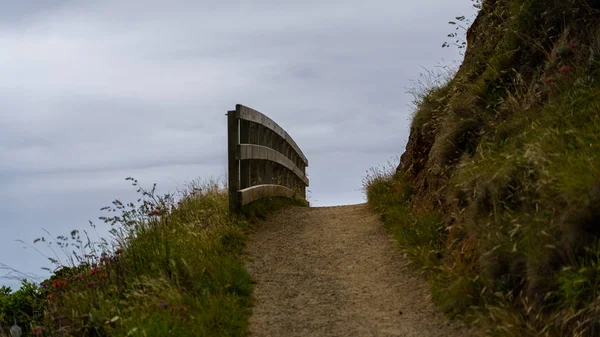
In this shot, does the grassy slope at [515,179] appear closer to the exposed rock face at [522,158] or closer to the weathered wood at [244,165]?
the exposed rock face at [522,158]

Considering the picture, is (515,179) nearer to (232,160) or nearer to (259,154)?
(232,160)

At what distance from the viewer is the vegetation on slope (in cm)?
648

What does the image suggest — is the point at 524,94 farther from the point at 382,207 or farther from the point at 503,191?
the point at 382,207

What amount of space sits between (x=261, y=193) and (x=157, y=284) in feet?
18.2

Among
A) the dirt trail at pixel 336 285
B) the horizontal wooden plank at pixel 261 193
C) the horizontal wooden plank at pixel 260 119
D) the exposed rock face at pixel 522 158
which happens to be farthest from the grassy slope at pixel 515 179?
the horizontal wooden plank at pixel 260 119

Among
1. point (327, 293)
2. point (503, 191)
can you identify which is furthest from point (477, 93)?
point (327, 293)

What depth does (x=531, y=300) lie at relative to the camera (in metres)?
5.77

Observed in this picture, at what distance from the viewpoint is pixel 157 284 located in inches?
268

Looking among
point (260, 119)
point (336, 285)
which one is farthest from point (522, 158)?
point (260, 119)

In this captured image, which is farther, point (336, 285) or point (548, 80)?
point (336, 285)

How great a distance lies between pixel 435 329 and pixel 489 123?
2906 mm

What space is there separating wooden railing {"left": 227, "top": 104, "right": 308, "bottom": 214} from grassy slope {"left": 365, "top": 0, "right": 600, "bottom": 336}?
2.28m

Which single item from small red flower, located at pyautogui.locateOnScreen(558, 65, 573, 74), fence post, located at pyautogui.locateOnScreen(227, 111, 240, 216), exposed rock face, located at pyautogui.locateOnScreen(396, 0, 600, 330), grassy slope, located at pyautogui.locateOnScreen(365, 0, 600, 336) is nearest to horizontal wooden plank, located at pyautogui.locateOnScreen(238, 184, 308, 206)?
fence post, located at pyautogui.locateOnScreen(227, 111, 240, 216)

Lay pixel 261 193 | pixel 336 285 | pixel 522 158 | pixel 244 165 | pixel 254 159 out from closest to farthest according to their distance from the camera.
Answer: pixel 522 158 → pixel 336 285 → pixel 244 165 → pixel 254 159 → pixel 261 193
